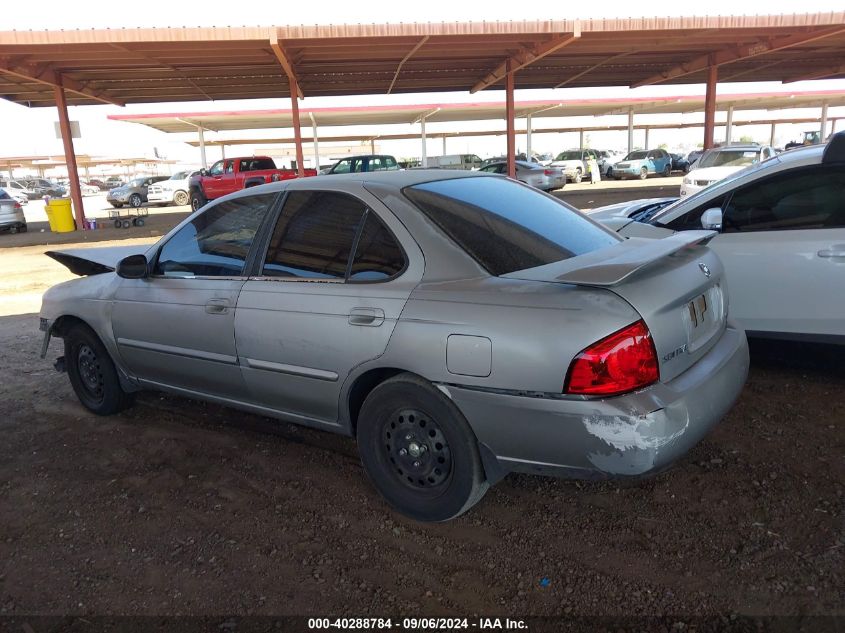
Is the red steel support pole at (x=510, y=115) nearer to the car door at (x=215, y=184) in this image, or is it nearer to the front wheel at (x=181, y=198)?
the car door at (x=215, y=184)

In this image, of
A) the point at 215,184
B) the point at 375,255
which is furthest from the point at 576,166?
the point at 375,255

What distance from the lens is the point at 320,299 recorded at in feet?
10.2

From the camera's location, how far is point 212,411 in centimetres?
457

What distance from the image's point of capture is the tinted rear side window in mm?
2959

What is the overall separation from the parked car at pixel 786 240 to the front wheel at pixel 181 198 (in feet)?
98.7

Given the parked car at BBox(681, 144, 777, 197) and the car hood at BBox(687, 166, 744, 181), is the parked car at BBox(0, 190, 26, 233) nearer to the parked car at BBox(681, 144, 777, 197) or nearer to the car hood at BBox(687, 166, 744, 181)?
the parked car at BBox(681, 144, 777, 197)

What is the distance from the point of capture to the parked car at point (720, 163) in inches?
554

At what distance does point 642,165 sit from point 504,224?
35.0 meters

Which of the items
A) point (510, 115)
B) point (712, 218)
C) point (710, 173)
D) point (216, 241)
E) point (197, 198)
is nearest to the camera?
point (216, 241)

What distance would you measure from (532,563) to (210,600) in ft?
4.32

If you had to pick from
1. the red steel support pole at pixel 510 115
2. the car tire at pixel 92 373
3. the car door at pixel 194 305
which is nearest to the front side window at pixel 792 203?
the car door at pixel 194 305

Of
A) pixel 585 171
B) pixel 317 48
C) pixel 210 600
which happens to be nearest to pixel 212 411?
pixel 210 600

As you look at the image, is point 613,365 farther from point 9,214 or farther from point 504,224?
point 9,214

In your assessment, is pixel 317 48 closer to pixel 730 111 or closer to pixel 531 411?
pixel 531 411
